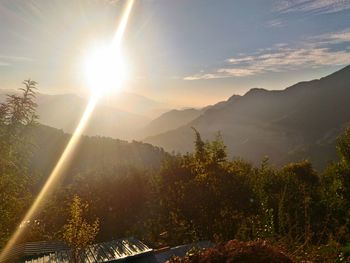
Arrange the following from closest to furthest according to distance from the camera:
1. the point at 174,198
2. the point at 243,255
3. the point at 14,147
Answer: the point at 243,255
the point at 14,147
the point at 174,198

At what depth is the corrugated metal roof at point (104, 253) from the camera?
1345cm

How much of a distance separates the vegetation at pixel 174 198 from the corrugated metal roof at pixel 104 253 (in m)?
0.98

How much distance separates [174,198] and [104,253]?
17606 millimetres

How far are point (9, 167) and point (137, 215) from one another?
26441 mm

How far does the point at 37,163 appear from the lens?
15625 centimetres

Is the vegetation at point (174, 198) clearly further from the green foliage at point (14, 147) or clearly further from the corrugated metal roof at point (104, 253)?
the corrugated metal roof at point (104, 253)

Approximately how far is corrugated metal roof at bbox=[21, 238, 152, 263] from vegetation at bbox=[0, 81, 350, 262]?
3.23 ft

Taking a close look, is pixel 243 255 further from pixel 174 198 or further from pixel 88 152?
pixel 88 152

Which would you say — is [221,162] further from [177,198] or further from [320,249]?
[320,249]

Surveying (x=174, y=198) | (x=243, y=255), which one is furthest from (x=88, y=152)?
(x=243, y=255)

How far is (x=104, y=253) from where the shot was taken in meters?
14.2

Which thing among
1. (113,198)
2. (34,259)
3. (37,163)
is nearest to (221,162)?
(113,198)

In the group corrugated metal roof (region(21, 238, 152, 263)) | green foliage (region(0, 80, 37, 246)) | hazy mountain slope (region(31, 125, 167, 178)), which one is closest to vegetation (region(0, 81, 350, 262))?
green foliage (region(0, 80, 37, 246))

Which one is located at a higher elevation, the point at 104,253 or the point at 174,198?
the point at 104,253
